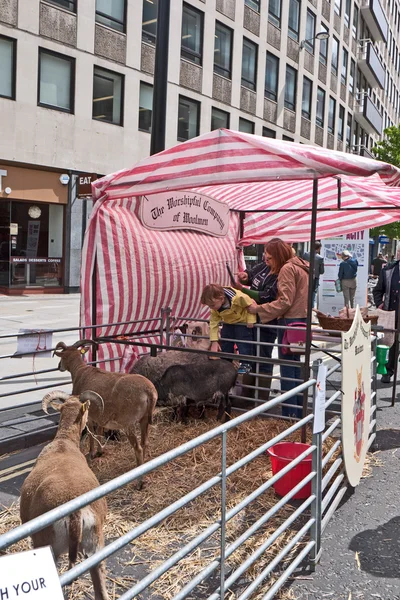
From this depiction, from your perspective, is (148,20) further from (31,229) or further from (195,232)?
(195,232)

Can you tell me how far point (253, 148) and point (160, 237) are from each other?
9.85 feet

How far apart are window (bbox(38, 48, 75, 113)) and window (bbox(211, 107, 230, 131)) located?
811 cm

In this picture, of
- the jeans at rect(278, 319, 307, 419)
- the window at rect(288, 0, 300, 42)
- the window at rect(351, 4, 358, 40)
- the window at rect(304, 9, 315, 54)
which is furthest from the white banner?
the window at rect(351, 4, 358, 40)

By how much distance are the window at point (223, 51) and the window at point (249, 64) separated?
4.28ft

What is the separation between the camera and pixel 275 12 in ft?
101

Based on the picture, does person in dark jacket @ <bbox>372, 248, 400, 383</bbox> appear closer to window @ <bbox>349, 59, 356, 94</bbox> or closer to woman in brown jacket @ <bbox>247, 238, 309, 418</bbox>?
woman in brown jacket @ <bbox>247, 238, 309, 418</bbox>

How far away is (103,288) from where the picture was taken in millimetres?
6738

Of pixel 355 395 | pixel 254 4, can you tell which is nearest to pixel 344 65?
pixel 254 4

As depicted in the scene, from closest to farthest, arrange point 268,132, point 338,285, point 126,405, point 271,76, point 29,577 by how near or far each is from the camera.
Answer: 1. point 29,577
2. point 126,405
3. point 338,285
4. point 271,76
5. point 268,132

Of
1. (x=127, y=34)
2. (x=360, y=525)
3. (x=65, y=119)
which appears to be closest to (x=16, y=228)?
(x=65, y=119)

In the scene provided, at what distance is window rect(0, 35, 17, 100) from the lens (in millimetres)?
18906

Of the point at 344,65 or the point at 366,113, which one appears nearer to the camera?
the point at 344,65

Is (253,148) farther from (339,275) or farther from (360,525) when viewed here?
(339,275)

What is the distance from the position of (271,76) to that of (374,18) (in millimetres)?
17925
